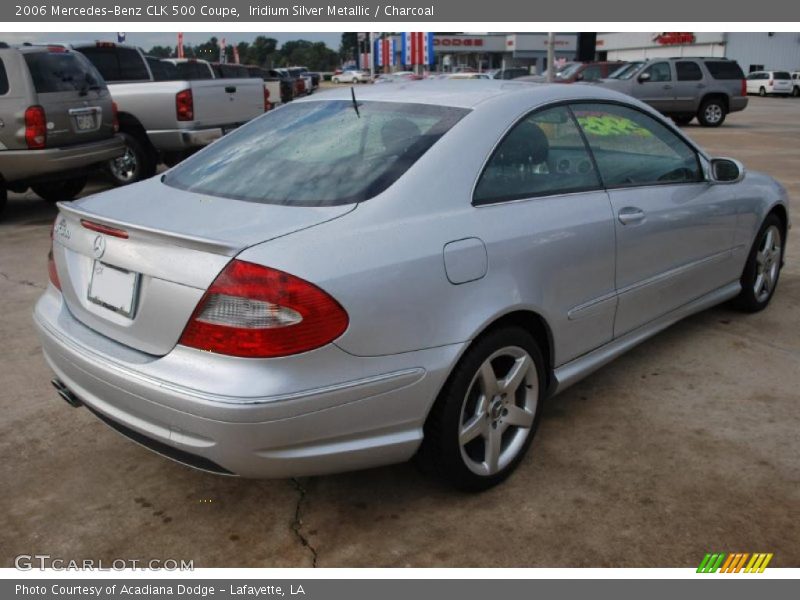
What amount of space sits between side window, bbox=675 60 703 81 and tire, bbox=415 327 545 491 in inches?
769

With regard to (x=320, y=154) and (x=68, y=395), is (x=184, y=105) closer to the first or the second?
(x=320, y=154)

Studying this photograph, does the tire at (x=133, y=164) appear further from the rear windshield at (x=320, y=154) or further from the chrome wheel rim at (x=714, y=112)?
the chrome wheel rim at (x=714, y=112)

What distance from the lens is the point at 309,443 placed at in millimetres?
2375

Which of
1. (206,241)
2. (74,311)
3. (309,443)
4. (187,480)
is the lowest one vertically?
(187,480)

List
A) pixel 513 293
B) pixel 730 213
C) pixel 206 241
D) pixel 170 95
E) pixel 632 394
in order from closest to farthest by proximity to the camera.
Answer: pixel 206 241 < pixel 513 293 < pixel 632 394 < pixel 730 213 < pixel 170 95

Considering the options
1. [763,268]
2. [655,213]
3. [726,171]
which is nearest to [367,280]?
[655,213]

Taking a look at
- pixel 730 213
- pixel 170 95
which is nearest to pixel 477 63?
pixel 170 95

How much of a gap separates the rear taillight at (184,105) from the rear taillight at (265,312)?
8.20m

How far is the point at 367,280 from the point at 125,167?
849cm

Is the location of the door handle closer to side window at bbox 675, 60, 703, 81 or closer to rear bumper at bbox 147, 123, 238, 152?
rear bumper at bbox 147, 123, 238, 152

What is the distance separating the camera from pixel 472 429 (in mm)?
2793

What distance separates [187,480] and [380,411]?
3.44 feet

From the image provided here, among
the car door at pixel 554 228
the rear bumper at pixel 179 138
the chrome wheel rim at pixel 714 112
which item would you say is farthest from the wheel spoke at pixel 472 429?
the chrome wheel rim at pixel 714 112

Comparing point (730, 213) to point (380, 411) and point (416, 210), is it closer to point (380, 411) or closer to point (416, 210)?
point (416, 210)
